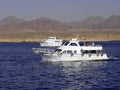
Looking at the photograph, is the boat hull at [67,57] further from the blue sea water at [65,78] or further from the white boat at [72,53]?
the blue sea water at [65,78]

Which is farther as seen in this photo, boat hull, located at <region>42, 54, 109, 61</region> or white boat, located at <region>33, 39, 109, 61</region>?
white boat, located at <region>33, 39, 109, 61</region>

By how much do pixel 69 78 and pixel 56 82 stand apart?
4359 mm

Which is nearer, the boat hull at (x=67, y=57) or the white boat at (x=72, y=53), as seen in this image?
the boat hull at (x=67, y=57)

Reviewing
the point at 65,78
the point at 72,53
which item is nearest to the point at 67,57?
the point at 72,53

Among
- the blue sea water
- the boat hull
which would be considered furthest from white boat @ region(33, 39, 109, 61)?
the blue sea water

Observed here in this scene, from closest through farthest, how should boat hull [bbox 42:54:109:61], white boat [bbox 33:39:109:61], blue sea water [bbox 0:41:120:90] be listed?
blue sea water [bbox 0:41:120:90]
boat hull [bbox 42:54:109:61]
white boat [bbox 33:39:109:61]

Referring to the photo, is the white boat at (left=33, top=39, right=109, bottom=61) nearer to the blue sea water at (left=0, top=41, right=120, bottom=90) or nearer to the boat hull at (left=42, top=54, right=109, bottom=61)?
the boat hull at (left=42, top=54, right=109, bottom=61)

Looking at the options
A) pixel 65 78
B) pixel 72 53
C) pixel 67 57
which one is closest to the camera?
pixel 65 78

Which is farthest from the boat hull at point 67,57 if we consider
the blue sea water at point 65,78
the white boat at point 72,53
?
the blue sea water at point 65,78

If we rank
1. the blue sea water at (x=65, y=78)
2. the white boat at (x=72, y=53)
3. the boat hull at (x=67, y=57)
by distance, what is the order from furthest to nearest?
the white boat at (x=72, y=53) → the boat hull at (x=67, y=57) → the blue sea water at (x=65, y=78)

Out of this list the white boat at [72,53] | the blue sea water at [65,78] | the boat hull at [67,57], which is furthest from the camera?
the white boat at [72,53]

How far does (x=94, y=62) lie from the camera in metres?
75.2

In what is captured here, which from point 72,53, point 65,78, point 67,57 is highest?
point 72,53

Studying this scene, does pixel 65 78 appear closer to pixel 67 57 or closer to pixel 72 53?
pixel 67 57
